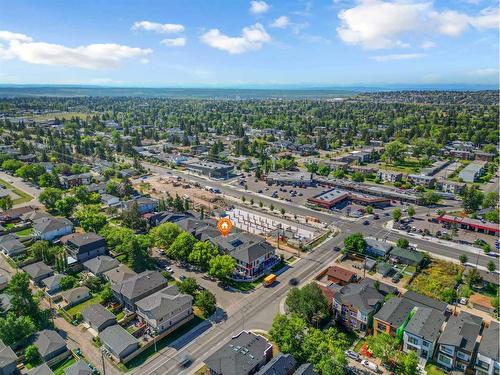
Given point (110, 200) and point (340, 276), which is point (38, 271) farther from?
point (340, 276)

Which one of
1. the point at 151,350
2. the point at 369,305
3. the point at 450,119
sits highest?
the point at 450,119

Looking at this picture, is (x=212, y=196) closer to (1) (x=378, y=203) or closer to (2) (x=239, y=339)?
(1) (x=378, y=203)

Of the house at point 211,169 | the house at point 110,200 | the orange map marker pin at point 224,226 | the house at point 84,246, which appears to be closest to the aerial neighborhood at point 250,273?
the house at point 84,246

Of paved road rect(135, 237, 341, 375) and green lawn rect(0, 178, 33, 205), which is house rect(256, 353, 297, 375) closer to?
A: paved road rect(135, 237, 341, 375)

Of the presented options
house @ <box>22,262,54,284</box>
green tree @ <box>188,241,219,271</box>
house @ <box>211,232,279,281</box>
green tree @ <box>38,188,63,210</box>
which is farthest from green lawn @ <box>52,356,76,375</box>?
green tree @ <box>38,188,63,210</box>

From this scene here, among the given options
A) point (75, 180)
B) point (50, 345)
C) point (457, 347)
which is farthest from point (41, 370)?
point (75, 180)

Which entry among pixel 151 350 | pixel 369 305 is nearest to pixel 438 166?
pixel 369 305
